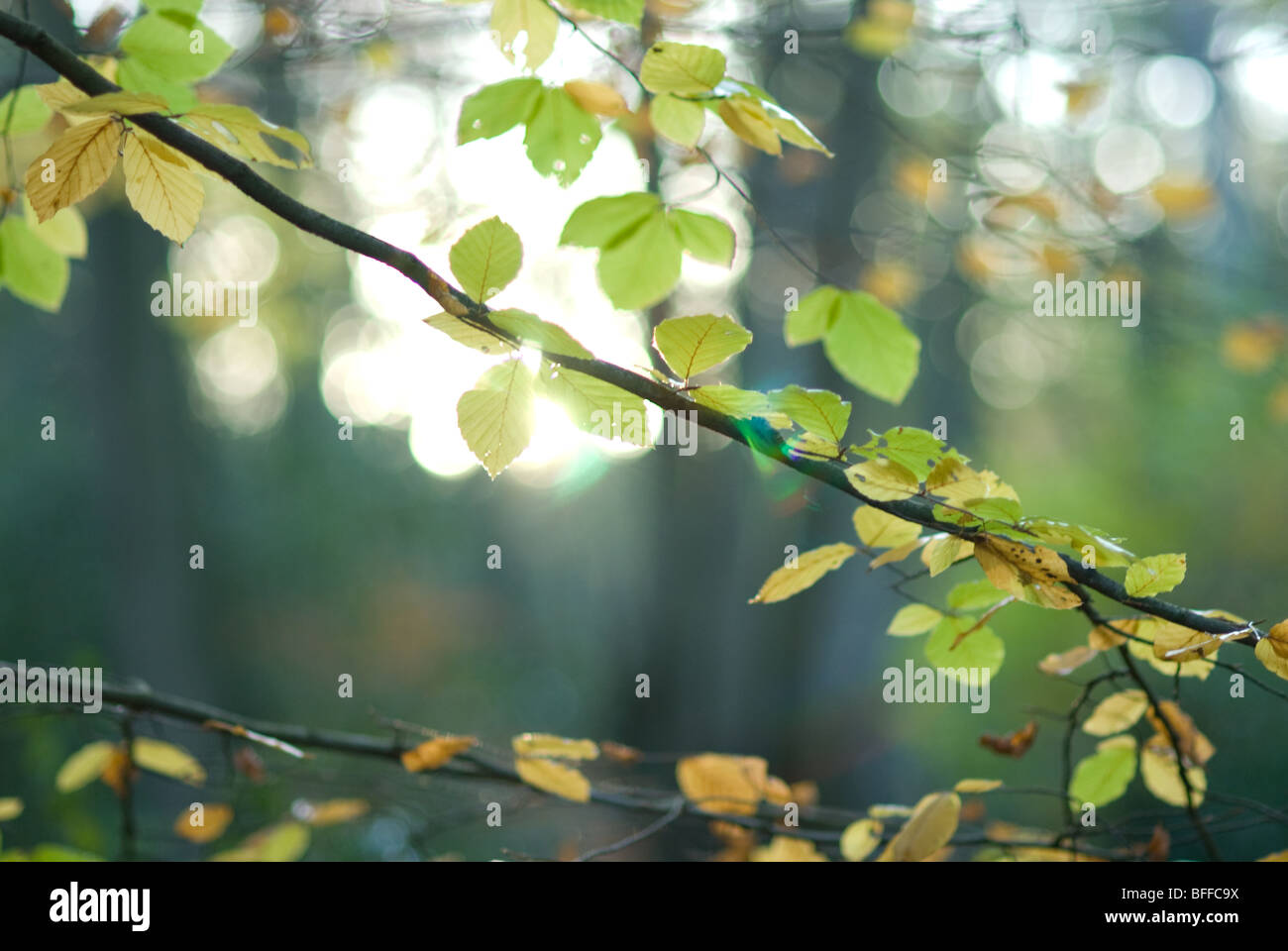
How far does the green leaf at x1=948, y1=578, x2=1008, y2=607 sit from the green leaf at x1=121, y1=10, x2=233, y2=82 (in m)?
1.14

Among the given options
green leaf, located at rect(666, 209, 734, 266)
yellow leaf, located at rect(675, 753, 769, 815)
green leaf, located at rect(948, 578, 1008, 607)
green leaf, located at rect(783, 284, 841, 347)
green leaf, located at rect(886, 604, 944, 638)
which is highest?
green leaf, located at rect(666, 209, 734, 266)

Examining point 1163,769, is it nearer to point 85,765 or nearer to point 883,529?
point 883,529

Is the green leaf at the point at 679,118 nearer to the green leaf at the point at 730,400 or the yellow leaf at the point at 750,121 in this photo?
the yellow leaf at the point at 750,121

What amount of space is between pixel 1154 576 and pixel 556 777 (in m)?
0.91

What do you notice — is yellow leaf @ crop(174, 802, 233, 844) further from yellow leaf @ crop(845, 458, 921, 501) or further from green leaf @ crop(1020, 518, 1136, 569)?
green leaf @ crop(1020, 518, 1136, 569)

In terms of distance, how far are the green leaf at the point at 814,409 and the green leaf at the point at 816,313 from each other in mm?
370

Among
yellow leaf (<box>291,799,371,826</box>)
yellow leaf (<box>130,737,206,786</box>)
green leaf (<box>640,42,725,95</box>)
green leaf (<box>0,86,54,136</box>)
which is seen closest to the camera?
green leaf (<box>640,42,725,95</box>)

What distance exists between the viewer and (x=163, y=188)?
87 cm

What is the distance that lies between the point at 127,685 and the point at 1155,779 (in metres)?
1.83

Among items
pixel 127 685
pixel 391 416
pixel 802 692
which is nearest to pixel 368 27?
pixel 127 685

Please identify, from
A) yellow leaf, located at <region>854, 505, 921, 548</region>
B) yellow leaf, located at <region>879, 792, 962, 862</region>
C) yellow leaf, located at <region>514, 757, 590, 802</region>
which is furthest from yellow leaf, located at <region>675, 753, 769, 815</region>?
yellow leaf, located at <region>854, 505, 921, 548</region>

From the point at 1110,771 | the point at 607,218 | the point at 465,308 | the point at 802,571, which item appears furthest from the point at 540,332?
the point at 1110,771

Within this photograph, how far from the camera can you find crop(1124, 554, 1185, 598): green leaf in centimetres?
Answer: 76

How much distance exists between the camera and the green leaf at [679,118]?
36.7 inches
